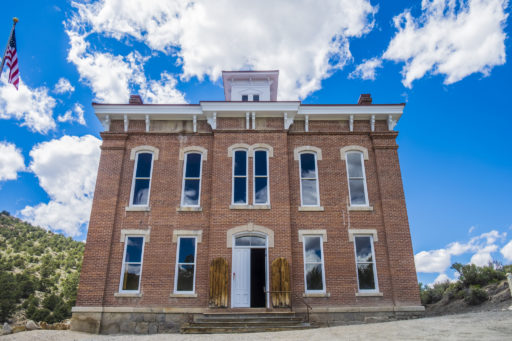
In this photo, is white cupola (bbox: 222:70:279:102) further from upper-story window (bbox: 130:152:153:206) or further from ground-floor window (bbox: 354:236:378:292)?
ground-floor window (bbox: 354:236:378:292)

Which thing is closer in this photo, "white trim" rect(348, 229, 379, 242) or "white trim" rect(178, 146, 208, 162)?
"white trim" rect(348, 229, 379, 242)

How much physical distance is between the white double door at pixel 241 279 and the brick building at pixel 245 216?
1.6 inches

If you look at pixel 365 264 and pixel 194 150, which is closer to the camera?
pixel 365 264

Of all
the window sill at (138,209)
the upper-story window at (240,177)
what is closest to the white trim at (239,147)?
the upper-story window at (240,177)

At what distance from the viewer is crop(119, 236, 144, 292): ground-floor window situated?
13.2 meters

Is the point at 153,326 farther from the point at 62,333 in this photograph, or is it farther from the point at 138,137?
the point at 138,137

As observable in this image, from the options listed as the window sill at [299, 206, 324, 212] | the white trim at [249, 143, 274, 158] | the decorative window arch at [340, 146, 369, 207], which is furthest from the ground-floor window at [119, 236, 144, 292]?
the decorative window arch at [340, 146, 369, 207]

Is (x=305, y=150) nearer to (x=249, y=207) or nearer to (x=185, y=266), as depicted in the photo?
(x=249, y=207)

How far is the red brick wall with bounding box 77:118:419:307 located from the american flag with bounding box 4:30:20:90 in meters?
4.08

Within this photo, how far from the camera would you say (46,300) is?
2311 cm

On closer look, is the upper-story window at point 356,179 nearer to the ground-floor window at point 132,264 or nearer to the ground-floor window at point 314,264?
the ground-floor window at point 314,264

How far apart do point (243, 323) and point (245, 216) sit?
4.10m

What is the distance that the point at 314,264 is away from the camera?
1343 cm

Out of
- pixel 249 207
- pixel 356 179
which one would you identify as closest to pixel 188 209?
pixel 249 207
